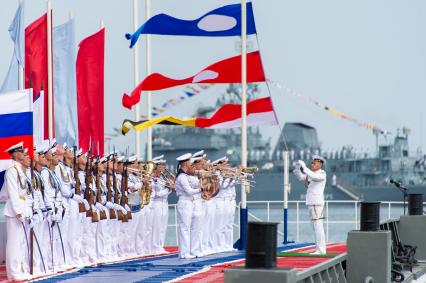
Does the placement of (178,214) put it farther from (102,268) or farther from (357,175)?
(357,175)

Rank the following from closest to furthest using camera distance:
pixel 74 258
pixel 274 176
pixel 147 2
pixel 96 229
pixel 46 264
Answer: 1. pixel 46 264
2. pixel 74 258
3. pixel 96 229
4. pixel 147 2
5. pixel 274 176

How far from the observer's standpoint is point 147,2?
27.1 m

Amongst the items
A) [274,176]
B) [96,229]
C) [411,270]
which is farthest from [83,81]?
[274,176]

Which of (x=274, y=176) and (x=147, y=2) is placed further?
(x=274, y=176)

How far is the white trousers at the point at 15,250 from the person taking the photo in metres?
14.9

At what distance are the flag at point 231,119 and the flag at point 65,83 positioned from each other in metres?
1.09

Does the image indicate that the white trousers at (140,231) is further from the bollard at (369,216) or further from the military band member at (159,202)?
the bollard at (369,216)

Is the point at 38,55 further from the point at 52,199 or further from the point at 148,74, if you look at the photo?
the point at 52,199

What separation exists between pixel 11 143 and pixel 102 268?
216cm

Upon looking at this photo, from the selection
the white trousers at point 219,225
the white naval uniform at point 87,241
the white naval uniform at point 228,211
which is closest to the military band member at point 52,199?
the white naval uniform at point 87,241

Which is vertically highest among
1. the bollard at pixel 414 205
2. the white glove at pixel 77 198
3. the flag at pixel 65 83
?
the flag at pixel 65 83

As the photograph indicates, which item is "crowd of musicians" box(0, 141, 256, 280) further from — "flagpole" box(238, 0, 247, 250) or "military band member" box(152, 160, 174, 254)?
"flagpole" box(238, 0, 247, 250)

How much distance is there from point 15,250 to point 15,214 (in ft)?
1.44

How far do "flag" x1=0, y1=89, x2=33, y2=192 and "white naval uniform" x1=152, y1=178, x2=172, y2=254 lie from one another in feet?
15.0
